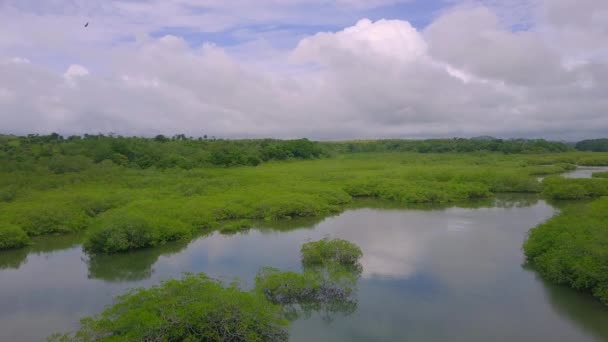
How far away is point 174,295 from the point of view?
33.1 feet

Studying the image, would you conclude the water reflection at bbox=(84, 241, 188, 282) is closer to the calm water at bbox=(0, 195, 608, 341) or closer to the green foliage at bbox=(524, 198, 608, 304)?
the calm water at bbox=(0, 195, 608, 341)

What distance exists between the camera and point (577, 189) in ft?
91.1

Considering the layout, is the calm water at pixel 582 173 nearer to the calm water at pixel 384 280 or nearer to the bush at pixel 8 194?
the calm water at pixel 384 280

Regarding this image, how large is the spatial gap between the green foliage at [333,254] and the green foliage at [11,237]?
12.4 meters

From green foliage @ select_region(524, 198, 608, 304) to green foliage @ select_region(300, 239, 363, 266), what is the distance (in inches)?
245

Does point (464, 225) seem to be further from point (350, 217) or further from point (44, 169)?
point (44, 169)

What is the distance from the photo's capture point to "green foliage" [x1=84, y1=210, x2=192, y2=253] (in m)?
16.7

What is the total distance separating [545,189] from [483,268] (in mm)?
17932

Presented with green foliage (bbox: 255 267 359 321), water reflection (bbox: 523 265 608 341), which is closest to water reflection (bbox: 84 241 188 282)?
green foliage (bbox: 255 267 359 321)

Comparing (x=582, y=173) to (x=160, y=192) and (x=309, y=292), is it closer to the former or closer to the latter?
(x=160, y=192)

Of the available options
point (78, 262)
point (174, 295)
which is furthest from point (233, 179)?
point (174, 295)

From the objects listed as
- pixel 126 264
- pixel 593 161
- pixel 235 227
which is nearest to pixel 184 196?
pixel 235 227

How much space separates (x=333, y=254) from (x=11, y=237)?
13519mm

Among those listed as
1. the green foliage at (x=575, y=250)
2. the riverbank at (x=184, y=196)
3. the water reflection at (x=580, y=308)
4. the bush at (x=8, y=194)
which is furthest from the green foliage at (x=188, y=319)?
the bush at (x=8, y=194)
